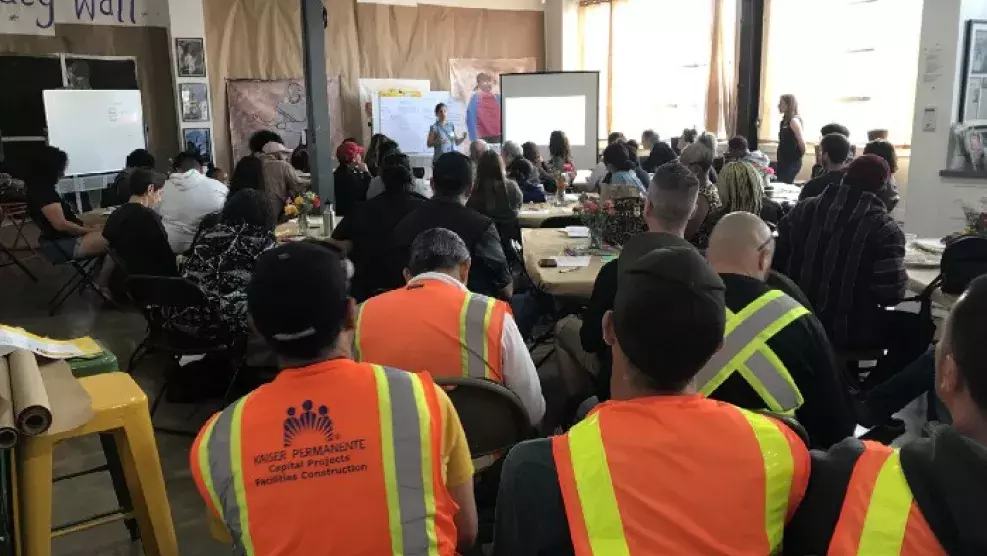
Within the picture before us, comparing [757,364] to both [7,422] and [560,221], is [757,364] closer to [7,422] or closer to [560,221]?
[7,422]

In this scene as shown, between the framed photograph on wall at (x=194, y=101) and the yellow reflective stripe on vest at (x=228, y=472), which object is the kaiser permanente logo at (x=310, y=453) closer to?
the yellow reflective stripe on vest at (x=228, y=472)

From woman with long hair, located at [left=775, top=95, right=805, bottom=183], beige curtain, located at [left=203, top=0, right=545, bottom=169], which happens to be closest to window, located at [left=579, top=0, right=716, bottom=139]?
beige curtain, located at [left=203, top=0, right=545, bottom=169]

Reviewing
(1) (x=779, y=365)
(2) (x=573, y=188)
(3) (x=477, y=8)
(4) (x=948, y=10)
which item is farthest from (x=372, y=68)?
(1) (x=779, y=365)

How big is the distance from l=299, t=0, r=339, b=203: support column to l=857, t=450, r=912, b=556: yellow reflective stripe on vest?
5.81 meters

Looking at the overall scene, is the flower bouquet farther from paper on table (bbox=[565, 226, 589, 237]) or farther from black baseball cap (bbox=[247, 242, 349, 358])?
black baseball cap (bbox=[247, 242, 349, 358])

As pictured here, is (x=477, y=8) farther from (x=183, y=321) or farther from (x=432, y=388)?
(x=432, y=388)

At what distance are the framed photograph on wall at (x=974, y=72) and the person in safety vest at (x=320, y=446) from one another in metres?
6.10

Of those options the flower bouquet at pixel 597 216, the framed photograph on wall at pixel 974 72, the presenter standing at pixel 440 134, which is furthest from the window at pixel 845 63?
the flower bouquet at pixel 597 216

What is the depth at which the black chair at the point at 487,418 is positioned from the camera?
6.29 feet

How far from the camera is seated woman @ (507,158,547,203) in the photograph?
21.6ft

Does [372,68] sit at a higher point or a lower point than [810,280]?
higher

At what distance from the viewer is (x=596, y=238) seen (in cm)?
432

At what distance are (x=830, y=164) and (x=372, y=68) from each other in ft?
24.0

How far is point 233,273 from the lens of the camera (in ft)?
11.9
